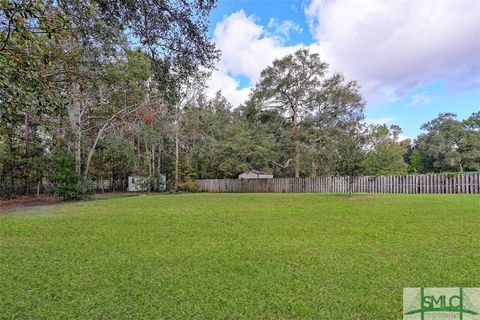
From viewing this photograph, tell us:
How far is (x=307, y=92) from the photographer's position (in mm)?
22406

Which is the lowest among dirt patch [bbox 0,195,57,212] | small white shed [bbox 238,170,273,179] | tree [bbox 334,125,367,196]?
dirt patch [bbox 0,195,57,212]

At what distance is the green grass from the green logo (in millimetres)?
106

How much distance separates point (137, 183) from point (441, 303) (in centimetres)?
2605

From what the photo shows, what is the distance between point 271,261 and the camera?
12.8 feet

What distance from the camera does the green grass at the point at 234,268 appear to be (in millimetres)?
2637

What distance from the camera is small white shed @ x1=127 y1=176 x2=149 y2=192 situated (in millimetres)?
25781

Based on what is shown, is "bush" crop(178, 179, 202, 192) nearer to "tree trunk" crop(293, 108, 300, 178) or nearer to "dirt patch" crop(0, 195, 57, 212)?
"tree trunk" crop(293, 108, 300, 178)

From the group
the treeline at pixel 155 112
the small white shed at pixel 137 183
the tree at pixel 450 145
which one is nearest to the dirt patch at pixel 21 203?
the treeline at pixel 155 112

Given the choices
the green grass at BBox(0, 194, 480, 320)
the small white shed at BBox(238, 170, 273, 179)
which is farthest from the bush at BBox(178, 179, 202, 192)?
the green grass at BBox(0, 194, 480, 320)

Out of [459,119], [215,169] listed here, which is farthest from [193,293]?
[459,119]

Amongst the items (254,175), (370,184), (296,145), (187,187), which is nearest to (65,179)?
(187,187)

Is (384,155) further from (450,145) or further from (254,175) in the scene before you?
(450,145)

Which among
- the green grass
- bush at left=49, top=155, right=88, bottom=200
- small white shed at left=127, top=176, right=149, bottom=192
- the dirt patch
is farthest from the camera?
small white shed at left=127, top=176, right=149, bottom=192

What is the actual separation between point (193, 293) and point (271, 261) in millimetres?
1268
